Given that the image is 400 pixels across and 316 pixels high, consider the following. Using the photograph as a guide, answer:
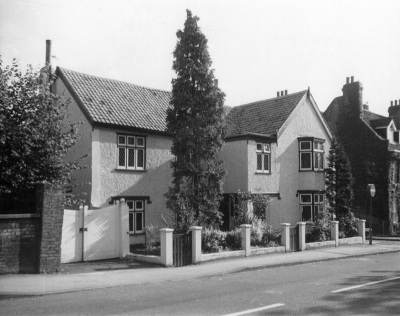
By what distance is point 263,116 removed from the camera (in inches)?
1045

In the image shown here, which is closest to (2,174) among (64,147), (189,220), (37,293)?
(64,147)

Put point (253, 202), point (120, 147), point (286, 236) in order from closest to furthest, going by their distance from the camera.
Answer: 1. point (286, 236)
2. point (120, 147)
3. point (253, 202)

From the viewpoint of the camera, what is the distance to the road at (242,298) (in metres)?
7.91

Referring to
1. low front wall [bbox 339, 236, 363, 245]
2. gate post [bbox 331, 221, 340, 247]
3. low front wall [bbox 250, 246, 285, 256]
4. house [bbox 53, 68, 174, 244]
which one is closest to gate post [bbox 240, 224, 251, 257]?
low front wall [bbox 250, 246, 285, 256]

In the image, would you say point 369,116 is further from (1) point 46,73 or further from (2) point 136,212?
(1) point 46,73

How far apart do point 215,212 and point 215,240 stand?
148 cm

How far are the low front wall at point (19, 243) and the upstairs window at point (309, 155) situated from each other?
58.9 feet

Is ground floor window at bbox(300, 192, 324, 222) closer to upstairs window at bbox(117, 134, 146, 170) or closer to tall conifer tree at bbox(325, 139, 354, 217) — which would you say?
tall conifer tree at bbox(325, 139, 354, 217)

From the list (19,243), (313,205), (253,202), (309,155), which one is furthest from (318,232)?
(19,243)

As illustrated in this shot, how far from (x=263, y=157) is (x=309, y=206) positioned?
188 inches

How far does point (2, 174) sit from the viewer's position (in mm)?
12617

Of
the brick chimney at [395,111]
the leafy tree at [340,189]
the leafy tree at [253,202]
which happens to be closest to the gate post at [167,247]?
the leafy tree at [253,202]

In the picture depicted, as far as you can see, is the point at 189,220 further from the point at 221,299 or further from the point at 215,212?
the point at 221,299

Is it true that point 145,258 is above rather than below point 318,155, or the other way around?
below
